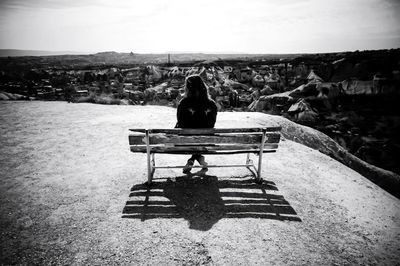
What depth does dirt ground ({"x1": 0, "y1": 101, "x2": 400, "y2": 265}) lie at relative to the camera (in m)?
3.14

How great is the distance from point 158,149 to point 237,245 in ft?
7.48

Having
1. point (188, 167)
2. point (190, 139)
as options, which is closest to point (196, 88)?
point (190, 139)

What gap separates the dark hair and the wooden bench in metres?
0.85

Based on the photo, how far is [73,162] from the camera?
19.8 ft

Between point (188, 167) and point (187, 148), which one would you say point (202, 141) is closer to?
point (187, 148)

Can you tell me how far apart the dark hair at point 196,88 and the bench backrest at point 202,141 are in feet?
2.76

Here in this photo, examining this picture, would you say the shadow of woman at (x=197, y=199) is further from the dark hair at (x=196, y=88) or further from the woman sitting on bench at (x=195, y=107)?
the dark hair at (x=196, y=88)

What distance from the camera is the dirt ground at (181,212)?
10.3ft

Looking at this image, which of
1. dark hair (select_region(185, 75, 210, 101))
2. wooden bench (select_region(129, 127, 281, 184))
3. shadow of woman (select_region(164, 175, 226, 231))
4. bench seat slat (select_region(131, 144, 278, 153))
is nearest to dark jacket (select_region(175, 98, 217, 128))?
dark hair (select_region(185, 75, 210, 101))

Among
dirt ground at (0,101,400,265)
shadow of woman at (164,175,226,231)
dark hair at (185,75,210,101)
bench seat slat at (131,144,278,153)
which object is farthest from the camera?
dark hair at (185,75,210,101)

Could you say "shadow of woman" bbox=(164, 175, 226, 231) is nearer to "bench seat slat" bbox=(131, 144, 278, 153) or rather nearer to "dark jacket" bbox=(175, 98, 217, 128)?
"bench seat slat" bbox=(131, 144, 278, 153)

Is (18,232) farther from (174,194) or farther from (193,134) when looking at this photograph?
(193,134)

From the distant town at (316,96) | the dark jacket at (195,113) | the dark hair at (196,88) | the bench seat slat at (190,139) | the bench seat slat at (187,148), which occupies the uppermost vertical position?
the dark hair at (196,88)

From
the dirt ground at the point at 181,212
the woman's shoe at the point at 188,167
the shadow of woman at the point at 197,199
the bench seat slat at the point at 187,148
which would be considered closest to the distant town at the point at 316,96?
the dirt ground at the point at 181,212
